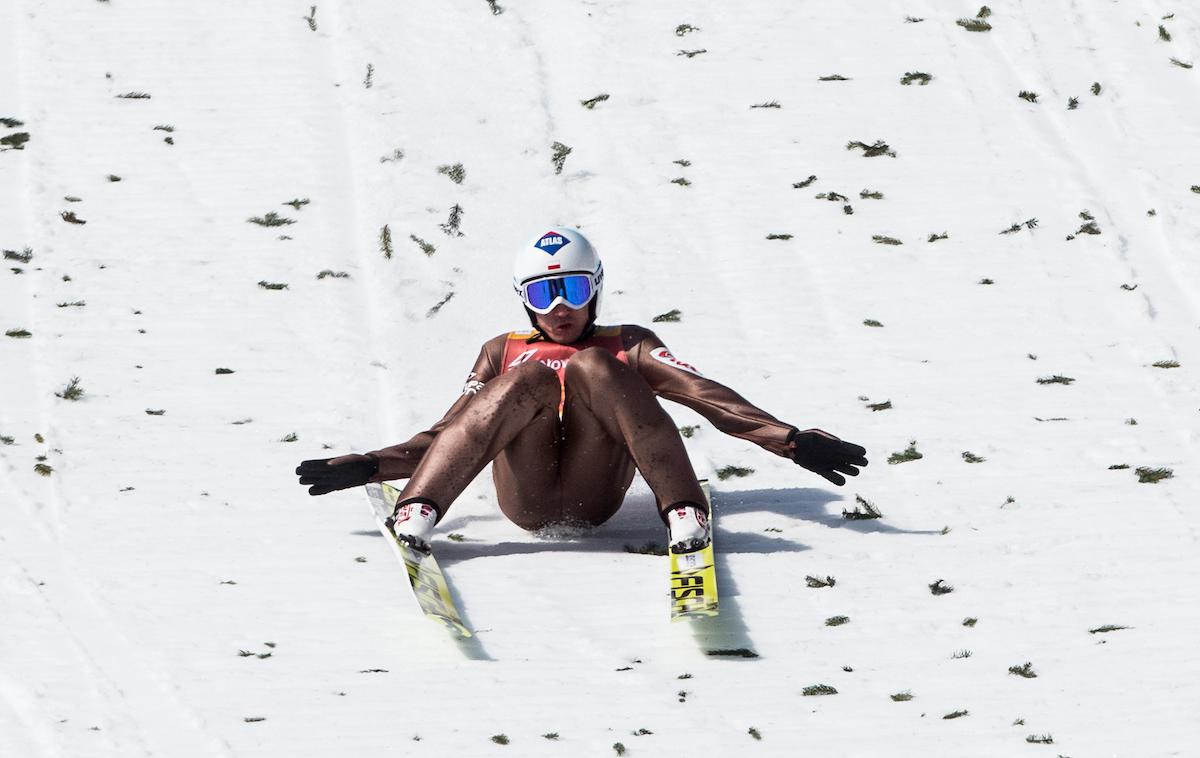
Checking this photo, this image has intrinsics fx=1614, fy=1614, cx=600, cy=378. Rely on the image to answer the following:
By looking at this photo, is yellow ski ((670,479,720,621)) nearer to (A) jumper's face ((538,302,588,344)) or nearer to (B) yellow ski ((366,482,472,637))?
(B) yellow ski ((366,482,472,637))

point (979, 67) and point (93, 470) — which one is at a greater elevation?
point (979, 67)

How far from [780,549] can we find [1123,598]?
118cm

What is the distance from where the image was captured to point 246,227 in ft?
28.4

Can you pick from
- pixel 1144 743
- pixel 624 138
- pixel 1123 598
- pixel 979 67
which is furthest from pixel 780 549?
pixel 979 67

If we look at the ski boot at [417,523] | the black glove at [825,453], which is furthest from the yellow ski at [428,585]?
the black glove at [825,453]

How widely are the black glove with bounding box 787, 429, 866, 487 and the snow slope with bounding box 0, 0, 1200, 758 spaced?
0.33 meters

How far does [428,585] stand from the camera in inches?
206

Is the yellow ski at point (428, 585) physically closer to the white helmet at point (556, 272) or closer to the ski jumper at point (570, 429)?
the ski jumper at point (570, 429)

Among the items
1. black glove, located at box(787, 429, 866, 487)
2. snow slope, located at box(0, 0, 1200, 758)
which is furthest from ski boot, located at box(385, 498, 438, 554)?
black glove, located at box(787, 429, 866, 487)

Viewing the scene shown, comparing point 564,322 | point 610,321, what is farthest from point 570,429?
point 610,321

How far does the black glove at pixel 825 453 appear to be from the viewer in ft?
18.4

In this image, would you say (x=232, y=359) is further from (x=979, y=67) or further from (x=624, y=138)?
(x=979, y=67)

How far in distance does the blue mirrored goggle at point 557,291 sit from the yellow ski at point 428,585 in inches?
38.0

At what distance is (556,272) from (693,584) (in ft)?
4.34
